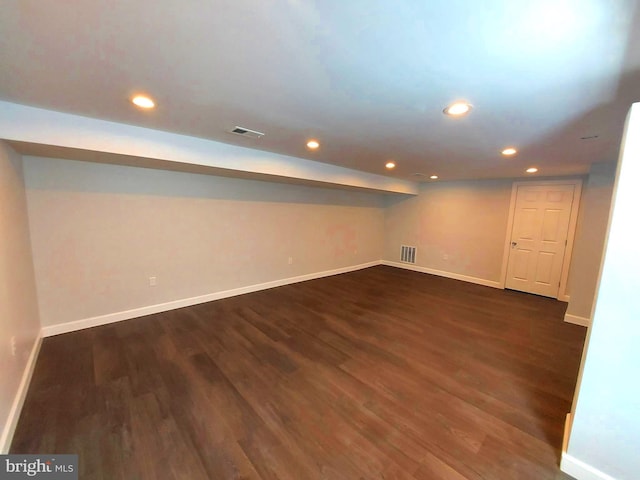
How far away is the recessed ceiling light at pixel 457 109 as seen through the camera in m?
1.78

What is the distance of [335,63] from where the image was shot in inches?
52.6

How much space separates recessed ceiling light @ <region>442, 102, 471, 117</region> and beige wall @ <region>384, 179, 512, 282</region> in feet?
13.4

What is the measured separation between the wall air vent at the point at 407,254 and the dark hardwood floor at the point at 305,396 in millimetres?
2982

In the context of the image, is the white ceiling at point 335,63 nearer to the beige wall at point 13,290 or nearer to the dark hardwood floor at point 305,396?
the beige wall at point 13,290

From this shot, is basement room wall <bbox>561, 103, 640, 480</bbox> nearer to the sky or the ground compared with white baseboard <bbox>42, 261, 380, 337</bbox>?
nearer to the sky

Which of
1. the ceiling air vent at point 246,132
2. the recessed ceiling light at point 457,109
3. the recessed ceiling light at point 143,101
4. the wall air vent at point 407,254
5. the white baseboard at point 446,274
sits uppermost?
the recessed ceiling light at point 457,109

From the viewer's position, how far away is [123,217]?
318 centimetres

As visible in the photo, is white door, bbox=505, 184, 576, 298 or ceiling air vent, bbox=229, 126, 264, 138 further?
white door, bbox=505, 184, 576, 298

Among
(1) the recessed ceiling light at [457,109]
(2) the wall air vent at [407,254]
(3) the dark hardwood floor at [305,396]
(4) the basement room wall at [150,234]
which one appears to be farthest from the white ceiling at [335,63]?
(2) the wall air vent at [407,254]

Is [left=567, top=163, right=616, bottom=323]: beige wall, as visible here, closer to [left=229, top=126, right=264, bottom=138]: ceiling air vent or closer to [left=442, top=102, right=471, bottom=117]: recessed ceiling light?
[left=442, top=102, right=471, bottom=117]: recessed ceiling light

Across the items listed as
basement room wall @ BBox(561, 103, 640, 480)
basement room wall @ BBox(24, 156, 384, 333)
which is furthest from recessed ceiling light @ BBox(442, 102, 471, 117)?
basement room wall @ BBox(24, 156, 384, 333)

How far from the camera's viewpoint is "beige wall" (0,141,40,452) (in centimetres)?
165

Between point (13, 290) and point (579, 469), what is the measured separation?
4020 mm

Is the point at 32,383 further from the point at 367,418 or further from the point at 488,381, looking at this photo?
the point at 488,381
